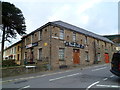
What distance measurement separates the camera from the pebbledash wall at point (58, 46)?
61.1 ft

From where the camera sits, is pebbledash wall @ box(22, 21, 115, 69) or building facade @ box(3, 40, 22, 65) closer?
pebbledash wall @ box(22, 21, 115, 69)

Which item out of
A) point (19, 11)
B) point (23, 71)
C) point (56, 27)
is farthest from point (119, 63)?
point (19, 11)

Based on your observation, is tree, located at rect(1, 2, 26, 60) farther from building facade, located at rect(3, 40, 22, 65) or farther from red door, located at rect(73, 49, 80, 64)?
red door, located at rect(73, 49, 80, 64)

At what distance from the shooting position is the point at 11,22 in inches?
961

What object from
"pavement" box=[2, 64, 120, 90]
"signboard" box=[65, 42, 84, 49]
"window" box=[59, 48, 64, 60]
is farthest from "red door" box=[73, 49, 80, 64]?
"pavement" box=[2, 64, 120, 90]

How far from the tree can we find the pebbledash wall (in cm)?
221

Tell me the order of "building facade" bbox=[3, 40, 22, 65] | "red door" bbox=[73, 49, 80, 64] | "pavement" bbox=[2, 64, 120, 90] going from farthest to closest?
1. "building facade" bbox=[3, 40, 22, 65]
2. "red door" bbox=[73, 49, 80, 64]
3. "pavement" bbox=[2, 64, 120, 90]

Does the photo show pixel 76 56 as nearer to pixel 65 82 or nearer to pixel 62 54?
pixel 62 54

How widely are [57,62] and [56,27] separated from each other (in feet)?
17.1

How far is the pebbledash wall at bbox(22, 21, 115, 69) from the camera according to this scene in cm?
1863

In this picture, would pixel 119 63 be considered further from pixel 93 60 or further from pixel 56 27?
pixel 93 60

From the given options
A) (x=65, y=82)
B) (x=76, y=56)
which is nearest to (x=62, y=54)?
(x=76, y=56)

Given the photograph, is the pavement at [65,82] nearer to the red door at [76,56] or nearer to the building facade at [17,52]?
the red door at [76,56]

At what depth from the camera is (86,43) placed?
82.8 feet
